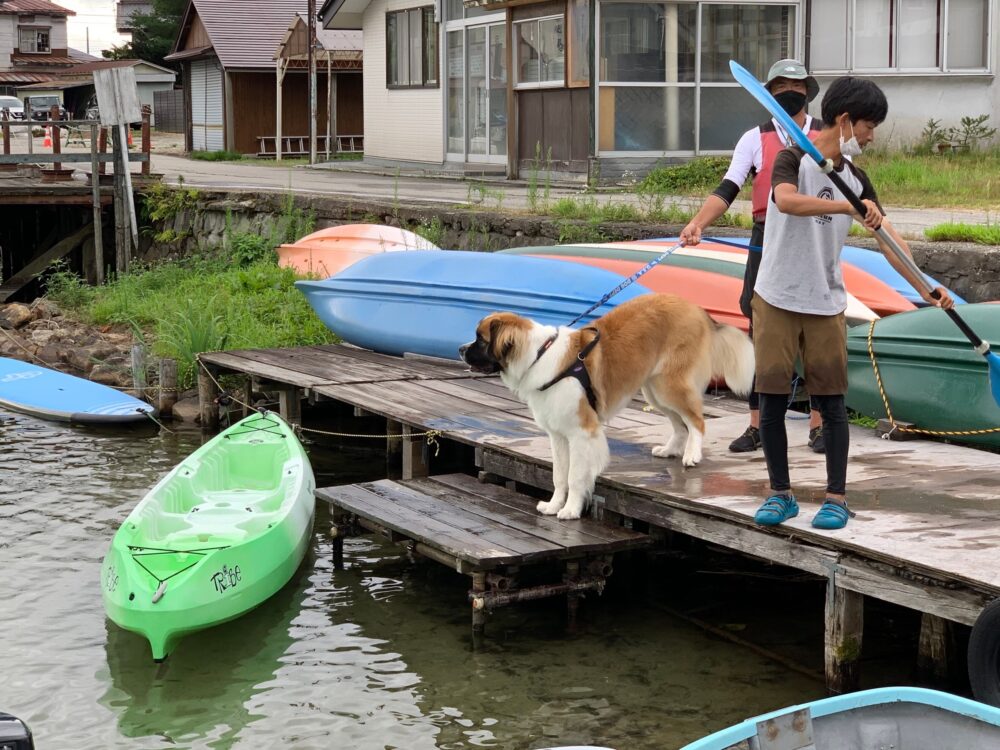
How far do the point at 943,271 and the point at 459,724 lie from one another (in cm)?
588

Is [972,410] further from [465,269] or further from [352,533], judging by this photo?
[465,269]

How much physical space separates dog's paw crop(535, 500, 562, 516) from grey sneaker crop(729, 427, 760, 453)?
1.13 m

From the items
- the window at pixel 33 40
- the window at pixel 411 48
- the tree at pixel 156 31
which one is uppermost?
the window at pixel 33 40

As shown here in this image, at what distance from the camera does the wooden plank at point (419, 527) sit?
6.58 meters

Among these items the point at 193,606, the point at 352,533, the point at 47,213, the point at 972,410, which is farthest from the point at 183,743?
the point at 47,213

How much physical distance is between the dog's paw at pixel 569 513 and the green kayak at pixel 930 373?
7.49ft

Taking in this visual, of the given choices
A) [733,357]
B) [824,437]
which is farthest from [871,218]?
[733,357]

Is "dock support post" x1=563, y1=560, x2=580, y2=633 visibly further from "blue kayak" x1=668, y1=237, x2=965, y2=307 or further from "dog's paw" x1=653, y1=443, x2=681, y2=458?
"blue kayak" x1=668, y1=237, x2=965, y2=307

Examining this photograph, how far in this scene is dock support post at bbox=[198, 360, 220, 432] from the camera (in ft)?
41.0

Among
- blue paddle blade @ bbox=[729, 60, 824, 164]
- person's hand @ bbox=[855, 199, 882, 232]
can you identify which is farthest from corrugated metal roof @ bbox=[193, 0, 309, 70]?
person's hand @ bbox=[855, 199, 882, 232]

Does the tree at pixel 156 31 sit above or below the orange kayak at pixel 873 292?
above

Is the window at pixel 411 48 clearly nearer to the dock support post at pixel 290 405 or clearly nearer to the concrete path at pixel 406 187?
the concrete path at pixel 406 187

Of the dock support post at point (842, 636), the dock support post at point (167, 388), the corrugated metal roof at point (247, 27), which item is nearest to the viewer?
the dock support post at point (842, 636)

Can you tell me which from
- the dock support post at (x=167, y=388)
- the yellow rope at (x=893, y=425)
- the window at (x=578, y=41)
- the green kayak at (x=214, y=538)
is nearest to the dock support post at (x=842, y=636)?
the yellow rope at (x=893, y=425)
